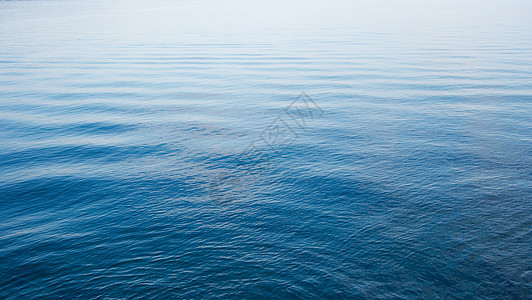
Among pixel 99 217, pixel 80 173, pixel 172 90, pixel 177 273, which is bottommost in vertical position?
pixel 177 273

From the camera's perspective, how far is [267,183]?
92.3 ft

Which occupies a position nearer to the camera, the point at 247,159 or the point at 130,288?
the point at 130,288

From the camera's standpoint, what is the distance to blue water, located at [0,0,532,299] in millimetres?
19484

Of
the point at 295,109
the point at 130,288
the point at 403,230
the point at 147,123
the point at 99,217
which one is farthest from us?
the point at 295,109

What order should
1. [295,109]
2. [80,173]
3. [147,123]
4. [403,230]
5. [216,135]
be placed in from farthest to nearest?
[295,109], [147,123], [216,135], [80,173], [403,230]

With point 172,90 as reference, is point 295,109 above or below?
below

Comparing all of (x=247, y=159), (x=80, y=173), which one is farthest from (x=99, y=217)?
(x=247, y=159)

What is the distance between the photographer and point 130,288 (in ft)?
61.6

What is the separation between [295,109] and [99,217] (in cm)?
2624

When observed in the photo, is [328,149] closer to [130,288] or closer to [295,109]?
[295,109]

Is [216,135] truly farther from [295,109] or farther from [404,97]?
[404,97]

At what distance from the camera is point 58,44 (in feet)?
290

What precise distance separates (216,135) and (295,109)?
480 inches

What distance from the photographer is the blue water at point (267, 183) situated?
1948 centimetres
